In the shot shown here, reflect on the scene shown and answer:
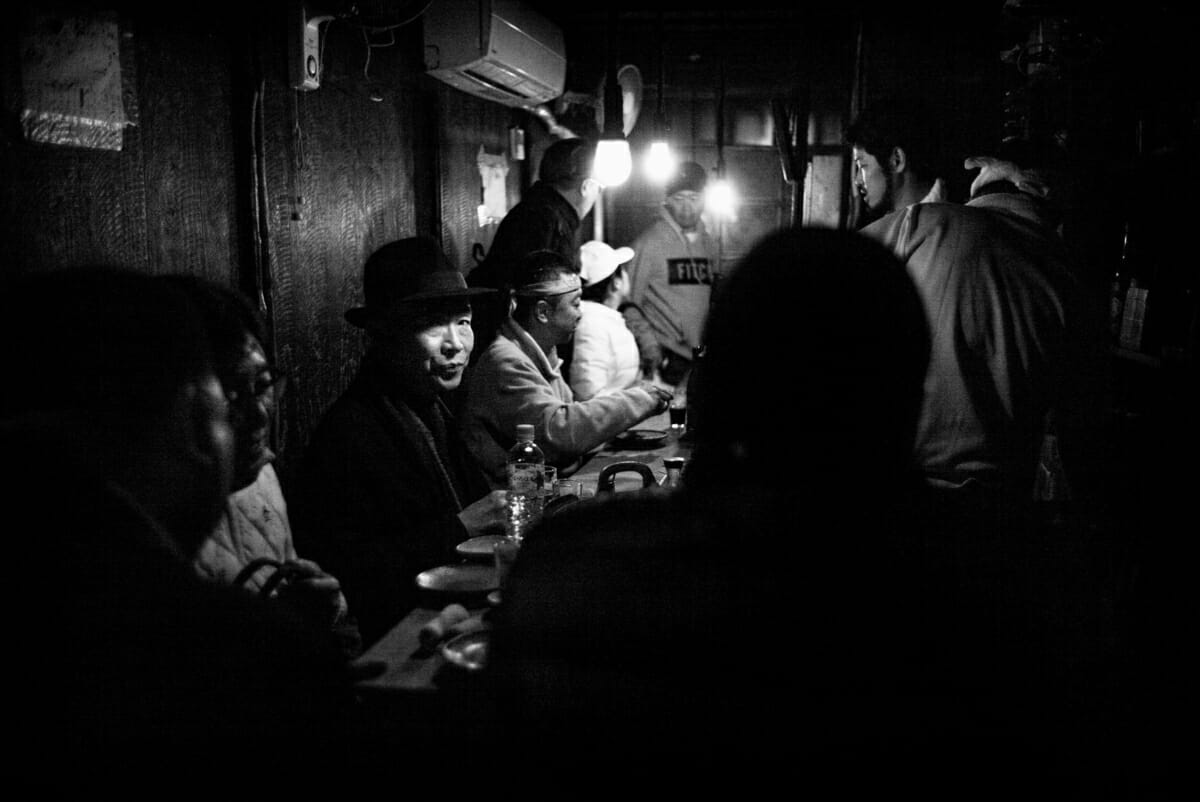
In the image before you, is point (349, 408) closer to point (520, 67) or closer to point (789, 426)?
point (789, 426)

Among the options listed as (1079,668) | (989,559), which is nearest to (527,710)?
(989,559)

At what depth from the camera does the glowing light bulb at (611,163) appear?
6840mm

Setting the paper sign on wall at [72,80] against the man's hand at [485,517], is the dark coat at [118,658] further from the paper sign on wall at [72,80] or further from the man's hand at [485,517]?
the man's hand at [485,517]

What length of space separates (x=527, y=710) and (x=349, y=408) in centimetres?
216

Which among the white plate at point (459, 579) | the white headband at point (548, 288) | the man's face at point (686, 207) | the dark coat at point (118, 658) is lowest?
the white plate at point (459, 579)

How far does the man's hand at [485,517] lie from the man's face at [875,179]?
5.36 feet

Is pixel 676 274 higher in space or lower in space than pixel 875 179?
lower

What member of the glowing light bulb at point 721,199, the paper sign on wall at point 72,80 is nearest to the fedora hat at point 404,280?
the paper sign on wall at point 72,80

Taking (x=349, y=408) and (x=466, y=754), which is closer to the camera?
(x=466, y=754)

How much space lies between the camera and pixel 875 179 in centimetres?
365

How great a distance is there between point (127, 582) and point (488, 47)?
4.72 meters

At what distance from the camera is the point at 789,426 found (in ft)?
4.66

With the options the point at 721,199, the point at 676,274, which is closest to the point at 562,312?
the point at 676,274

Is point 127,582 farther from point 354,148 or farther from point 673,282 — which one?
point 673,282
